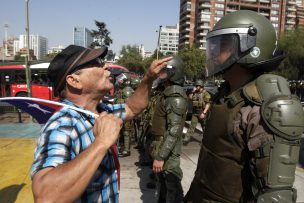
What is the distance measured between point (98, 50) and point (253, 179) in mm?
1137

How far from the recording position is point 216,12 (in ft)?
271

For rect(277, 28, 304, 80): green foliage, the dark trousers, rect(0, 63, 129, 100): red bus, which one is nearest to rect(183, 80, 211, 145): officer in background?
the dark trousers

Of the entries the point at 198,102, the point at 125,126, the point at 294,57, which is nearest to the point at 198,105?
the point at 198,102

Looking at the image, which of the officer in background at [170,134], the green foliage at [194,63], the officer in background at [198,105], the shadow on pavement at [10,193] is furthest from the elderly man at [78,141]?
the green foliage at [194,63]

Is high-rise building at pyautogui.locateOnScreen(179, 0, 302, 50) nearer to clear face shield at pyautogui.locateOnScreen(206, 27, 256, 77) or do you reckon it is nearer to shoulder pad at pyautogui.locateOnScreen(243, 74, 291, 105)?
clear face shield at pyautogui.locateOnScreen(206, 27, 256, 77)

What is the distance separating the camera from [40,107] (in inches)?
67.4

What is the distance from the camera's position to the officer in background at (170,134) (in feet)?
11.0

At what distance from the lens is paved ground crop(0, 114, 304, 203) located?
4355 mm

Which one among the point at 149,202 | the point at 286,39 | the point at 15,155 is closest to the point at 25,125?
the point at 15,155

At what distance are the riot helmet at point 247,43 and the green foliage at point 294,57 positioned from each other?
3500 centimetres

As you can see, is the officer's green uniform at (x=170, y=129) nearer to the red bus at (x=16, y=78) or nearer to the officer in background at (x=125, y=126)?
the officer in background at (x=125, y=126)

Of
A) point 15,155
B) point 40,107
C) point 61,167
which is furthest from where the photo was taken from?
point 15,155

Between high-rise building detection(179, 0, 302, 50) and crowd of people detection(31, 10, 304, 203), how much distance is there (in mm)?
80410

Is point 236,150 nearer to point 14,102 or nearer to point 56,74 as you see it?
point 56,74
